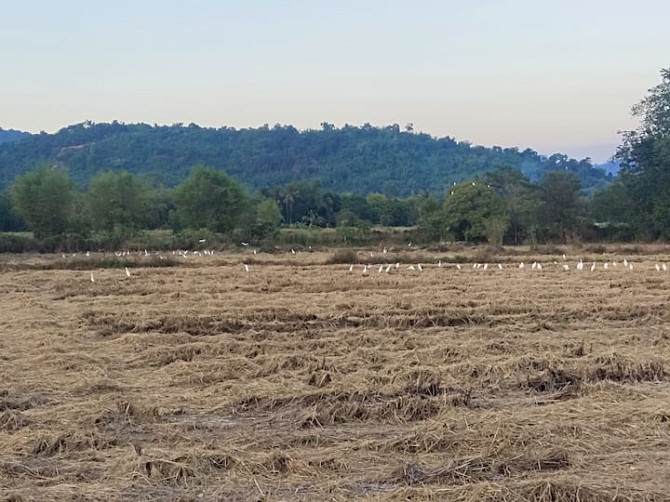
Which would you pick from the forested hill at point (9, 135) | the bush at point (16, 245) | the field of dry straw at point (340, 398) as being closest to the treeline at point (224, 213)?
the bush at point (16, 245)

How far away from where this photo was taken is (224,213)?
43312 millimetres

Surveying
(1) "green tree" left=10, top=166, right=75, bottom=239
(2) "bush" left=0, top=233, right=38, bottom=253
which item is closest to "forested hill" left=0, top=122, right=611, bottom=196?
(1) "green tree" left=10, top=166, right=75, bottom=239

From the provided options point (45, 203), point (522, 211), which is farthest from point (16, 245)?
point (522, 211)

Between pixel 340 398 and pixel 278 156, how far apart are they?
105218 mm

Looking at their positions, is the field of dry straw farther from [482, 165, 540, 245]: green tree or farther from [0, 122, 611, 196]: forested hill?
[0, 122, 611, 196]: forested hill

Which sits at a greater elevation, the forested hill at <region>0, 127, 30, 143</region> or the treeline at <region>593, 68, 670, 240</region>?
the forested hill at <region>0, 127, 30, 143</region>

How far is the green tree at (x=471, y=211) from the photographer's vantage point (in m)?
37.4

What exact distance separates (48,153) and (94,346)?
356 ft

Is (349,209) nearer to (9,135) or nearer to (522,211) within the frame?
(522,211)

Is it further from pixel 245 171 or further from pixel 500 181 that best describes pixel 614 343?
pixel 245 171

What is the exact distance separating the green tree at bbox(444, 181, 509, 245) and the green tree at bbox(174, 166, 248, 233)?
1339cm

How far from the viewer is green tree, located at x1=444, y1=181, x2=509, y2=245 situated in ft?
123

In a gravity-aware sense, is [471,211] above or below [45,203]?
above

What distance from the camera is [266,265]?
23078mm
